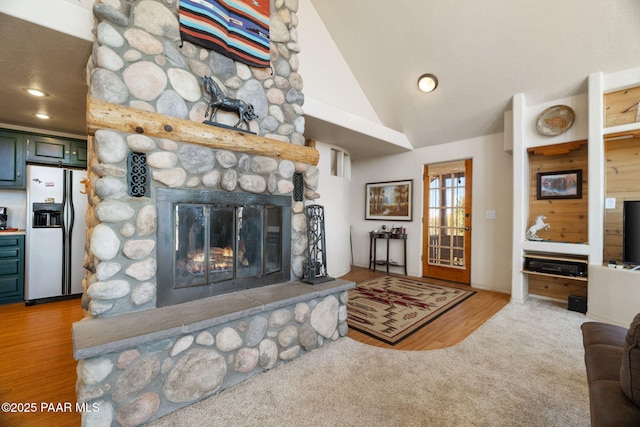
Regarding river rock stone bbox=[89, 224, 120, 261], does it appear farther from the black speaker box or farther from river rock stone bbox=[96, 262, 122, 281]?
the black speaker box

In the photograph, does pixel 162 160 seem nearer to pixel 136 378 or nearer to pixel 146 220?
pixel 146 220

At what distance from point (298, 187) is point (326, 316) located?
1.21m

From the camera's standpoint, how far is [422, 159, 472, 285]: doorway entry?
14.8 feet

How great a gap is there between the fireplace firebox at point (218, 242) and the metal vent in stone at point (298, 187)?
113 millimetres

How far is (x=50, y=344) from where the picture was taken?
2.42 m

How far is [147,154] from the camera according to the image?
1.85 metres

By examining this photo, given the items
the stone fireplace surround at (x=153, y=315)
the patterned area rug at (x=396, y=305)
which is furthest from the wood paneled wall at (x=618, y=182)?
the stone fireplace surround at (x=153, y=315)

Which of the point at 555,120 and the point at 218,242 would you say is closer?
the point at 218,242

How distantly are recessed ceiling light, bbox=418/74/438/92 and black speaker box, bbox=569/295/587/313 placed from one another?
10.3 feet

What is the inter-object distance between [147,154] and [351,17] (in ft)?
10.5

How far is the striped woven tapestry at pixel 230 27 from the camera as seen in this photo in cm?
204

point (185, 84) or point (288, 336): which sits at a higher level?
point (185, 84)

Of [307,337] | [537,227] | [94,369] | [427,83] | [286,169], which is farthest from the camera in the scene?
[427,83]

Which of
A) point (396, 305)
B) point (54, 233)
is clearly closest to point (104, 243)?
point (54, 233)
